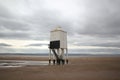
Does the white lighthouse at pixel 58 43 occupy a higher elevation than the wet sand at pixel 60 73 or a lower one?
higher

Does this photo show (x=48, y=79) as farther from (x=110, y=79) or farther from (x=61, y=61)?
(x=61, y=61)

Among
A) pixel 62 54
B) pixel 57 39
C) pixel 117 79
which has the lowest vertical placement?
pixel 117 79

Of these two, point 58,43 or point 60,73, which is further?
point 58,43

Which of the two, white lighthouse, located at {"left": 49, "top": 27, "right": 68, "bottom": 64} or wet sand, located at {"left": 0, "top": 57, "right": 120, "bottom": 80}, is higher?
white lighthouse, located at {"left": 49, "top": 27, "right": 68, "bottom": 64}

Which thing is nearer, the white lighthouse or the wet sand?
the wet sand

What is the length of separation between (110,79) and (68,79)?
3.23 m

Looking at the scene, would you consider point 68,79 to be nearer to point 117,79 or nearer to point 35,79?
point 35,79

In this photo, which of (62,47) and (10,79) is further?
(62,47)

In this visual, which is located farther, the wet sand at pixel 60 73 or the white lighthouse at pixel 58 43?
the white lighthouse at pixel 58 43

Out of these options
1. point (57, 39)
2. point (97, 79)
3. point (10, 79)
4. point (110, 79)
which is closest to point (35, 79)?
point (10, 79)

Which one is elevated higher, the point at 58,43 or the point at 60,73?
the point at 58,43

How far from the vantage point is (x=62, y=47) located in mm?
32156

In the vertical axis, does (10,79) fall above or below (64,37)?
below

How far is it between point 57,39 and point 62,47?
1.88 meters
